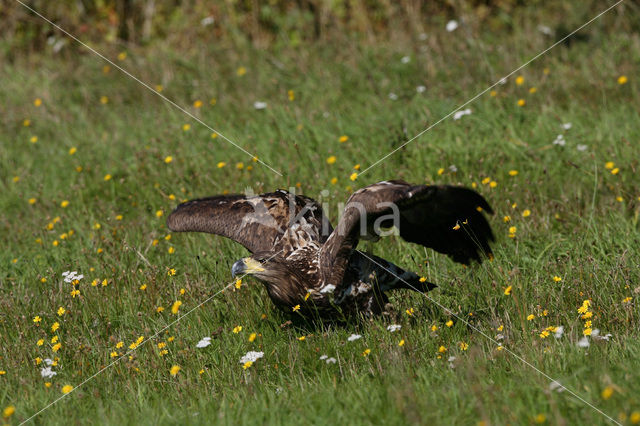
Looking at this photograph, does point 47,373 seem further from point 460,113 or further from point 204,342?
point 460,113

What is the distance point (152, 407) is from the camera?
3.59 meters

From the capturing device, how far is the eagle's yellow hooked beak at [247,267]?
4.22 m

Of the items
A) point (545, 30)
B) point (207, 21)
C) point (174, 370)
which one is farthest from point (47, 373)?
point (545, 30)

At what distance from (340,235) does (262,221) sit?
2.97 feet

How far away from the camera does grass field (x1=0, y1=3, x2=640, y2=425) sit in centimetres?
339

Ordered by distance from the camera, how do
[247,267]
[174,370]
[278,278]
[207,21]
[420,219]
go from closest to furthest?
[174,370] < [420,219] < [278,278] < [247,267] < [207,21]

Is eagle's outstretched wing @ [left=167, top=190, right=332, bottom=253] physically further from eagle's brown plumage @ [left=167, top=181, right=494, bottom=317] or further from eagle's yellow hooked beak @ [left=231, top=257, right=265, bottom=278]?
eagle's yellow hooked beak @ [left=231, top=257, right=265, bottom=278]

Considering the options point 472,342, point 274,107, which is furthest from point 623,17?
point 472,342

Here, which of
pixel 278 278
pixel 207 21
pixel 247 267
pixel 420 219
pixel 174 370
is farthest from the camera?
pixel 207 21

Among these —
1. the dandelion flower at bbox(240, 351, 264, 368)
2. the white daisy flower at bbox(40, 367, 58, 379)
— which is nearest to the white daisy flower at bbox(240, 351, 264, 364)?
the dandelion flower at bbox(240, 351, 264, 368)

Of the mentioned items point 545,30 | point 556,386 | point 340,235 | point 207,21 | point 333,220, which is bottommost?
point 333,220

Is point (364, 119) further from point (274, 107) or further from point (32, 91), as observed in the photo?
point (32, 91)

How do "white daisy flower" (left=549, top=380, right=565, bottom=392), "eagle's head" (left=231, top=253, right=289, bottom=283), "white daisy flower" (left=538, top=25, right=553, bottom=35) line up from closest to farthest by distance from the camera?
"white daisy flower" (left=549, top=380, right=565, bottom=392) < "eagle's head" (left=231, top=253, right=289, bottom=283) < "white daisy flower" (left=538, top=25, right=553, bottom=35)

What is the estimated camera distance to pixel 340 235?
399 centimetres
